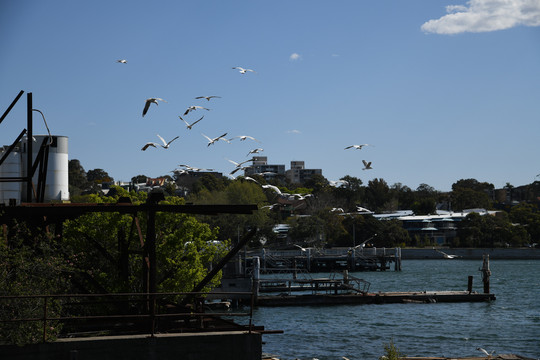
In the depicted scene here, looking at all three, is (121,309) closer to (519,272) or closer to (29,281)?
(29,281)

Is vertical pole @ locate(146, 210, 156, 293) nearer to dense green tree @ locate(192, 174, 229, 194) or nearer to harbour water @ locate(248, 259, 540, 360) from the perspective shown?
harbour water @ locate(248, 259, 540, 360)

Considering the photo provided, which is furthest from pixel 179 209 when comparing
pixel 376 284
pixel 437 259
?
pixel 437 259

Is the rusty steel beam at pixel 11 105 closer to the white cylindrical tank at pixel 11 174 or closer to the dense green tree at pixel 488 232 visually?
the white cylindrical tank at pixel 11 174

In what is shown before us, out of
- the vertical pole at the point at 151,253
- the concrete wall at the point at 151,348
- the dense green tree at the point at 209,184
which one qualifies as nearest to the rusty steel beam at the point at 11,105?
the vertical pole at the point at 151,253

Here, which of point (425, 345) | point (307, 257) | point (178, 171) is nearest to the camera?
point (425, 345)

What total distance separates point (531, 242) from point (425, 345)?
485ft

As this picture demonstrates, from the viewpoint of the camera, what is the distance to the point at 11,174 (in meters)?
44.6

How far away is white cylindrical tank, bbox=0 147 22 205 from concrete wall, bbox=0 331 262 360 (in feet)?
86.1

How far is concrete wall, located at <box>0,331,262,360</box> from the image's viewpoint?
63.2ft

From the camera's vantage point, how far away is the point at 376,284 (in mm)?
100625

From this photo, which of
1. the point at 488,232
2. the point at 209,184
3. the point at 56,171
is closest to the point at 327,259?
the point at 209,184

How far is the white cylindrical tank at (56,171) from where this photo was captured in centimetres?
4609

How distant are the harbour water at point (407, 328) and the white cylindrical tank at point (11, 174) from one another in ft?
54.2

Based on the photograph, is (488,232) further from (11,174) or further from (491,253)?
(11,174)
